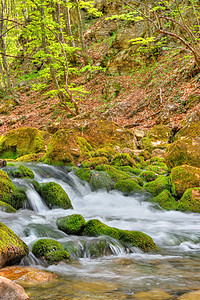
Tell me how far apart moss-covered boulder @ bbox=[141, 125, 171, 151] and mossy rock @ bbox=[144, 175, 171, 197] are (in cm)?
394

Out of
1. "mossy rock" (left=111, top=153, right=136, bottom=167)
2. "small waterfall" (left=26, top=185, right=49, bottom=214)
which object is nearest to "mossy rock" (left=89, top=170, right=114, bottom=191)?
"mossy rock" (left=111, top=153, right=136, bottom=167)

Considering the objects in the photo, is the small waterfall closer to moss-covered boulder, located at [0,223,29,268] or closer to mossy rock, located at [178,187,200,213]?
moss-covered boulder, located at [0,223,29,268]

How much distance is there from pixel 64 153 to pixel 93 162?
1.11 meters

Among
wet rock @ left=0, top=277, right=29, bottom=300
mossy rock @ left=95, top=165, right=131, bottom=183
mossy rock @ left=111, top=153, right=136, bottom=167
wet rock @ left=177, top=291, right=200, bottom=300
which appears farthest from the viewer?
mossy rock @ left=111, top=153, right=136, bottom=167

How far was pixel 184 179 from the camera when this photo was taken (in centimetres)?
682

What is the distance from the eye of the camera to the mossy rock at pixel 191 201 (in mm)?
6277

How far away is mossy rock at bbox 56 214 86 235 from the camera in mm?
4713

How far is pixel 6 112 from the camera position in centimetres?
2159

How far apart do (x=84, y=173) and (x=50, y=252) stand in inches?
181

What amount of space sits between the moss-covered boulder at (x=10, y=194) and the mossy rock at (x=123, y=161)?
4.01 meters

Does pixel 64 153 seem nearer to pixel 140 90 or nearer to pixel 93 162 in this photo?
pixel 93 162

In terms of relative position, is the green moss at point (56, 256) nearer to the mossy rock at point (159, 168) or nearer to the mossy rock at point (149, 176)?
the mossy rock at point (149, 176)

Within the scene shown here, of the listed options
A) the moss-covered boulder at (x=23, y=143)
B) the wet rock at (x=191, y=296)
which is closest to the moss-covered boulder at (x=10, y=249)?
the wet rock at (x=191, y=296)

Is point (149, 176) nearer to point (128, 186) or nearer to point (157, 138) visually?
point (128, 186)
